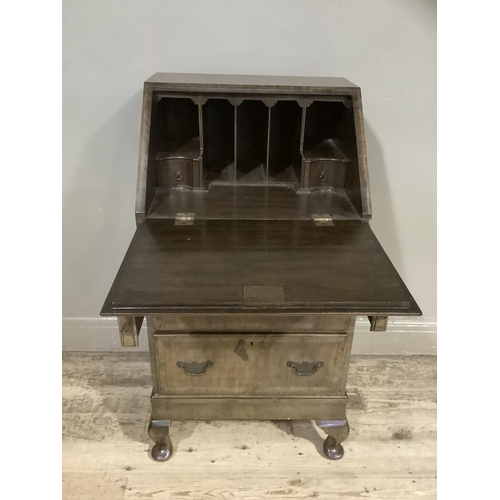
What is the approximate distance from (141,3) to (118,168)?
66cm

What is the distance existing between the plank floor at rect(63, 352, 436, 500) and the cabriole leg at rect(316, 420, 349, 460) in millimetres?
40

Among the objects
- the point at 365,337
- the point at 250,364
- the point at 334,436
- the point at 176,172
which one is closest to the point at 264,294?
the point at 250,364

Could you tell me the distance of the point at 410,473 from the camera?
71.4 inches

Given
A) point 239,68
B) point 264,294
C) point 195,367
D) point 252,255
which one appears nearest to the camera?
point 264,294

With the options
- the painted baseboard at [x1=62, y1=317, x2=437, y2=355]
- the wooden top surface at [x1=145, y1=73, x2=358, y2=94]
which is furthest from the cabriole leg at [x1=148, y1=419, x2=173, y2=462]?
the wooden top surface at [x1=145, y1=73, x2=358, y2=94]

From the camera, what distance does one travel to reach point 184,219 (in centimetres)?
158

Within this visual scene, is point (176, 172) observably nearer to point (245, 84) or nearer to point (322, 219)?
point (245, 84)

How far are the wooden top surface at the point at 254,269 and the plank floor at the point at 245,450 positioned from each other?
91cm

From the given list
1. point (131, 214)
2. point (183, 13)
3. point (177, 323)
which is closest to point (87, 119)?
point (131, 214)

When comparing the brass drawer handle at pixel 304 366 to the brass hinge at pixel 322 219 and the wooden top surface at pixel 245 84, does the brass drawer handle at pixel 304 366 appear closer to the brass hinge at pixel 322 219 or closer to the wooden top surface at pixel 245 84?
the brass hinge at pixel 322 219

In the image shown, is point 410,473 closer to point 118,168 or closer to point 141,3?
point 118,168

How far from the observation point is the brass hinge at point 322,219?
1577mm

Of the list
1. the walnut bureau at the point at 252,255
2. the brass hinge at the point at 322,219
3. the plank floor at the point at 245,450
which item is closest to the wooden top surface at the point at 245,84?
the walnut bureau at the point at 252,255

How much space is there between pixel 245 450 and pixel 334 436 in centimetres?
38
